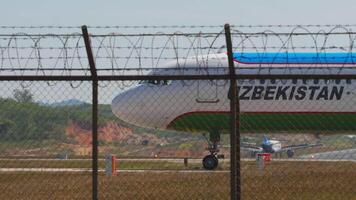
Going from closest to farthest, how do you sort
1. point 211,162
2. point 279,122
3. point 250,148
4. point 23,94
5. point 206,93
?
point 206,93 → point 279,122 → point 211,162 → point 23,94 → point 250,148

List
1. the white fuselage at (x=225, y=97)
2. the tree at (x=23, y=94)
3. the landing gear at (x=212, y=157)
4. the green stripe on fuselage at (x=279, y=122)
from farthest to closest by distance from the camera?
1. the landing gear at (x=212, y=157)
2. the green stripe on fuselage at (x=279, y=122)
3. the white fuselage at (x=225, y=97)
4. the tree at (x=23, y=94)

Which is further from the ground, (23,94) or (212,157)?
(23,94)

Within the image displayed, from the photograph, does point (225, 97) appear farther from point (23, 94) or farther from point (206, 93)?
point (23, 94)

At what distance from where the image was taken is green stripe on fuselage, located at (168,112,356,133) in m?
32.9

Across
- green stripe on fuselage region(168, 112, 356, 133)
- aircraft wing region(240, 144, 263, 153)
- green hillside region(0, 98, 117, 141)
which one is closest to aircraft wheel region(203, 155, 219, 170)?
green stripe on fuselage region(168, 112, 356, 133)

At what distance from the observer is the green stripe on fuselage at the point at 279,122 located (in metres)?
32.9

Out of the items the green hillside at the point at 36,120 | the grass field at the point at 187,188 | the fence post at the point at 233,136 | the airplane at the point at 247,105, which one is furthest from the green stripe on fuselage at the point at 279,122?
the green hillside at the point at 36,120

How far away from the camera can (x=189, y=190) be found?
884 inches

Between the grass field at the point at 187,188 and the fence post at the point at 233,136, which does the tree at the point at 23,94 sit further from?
the fence post at the point at 233,136

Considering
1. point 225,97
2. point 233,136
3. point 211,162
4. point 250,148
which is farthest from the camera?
point 250,148

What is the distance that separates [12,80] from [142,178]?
596 inches

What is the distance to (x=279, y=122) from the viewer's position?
3341 cm

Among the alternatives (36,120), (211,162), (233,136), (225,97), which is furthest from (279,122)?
(36,120)

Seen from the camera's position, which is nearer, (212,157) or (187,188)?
(187,188)
